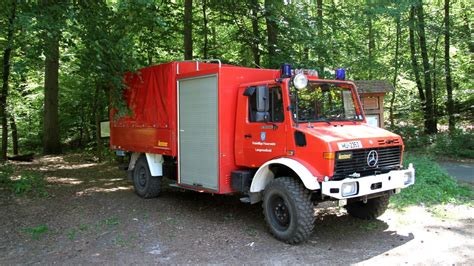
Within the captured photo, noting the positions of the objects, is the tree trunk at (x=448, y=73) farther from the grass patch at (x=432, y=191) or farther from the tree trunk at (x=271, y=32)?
the grass patch at (x=432, y=191)

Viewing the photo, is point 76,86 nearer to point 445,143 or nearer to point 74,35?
point 74,35

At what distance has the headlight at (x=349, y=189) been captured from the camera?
569cm

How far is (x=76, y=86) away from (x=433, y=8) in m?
18.6

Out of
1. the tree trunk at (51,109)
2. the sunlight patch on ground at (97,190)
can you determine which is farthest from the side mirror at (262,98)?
the tree trunk at (51,109)

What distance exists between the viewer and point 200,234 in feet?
22.0

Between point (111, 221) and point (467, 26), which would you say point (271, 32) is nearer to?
point (111, 221)

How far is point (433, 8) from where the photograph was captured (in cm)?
2205

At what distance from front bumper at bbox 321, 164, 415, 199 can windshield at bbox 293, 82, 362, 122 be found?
1197 millimetres

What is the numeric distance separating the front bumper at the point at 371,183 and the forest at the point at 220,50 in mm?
5054

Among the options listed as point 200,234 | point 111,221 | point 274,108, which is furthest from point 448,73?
point 111,221

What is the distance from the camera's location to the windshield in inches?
255

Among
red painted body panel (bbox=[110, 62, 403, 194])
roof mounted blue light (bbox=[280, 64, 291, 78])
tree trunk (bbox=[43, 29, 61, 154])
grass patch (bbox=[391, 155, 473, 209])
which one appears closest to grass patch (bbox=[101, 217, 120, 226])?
red painted body panel (bbox=[110, 62, 403, 194])

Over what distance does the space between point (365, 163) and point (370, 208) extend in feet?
4.64

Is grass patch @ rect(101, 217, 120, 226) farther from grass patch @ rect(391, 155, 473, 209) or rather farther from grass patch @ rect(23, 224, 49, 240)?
grass patch @ rect(391, 155, 473, 209)
